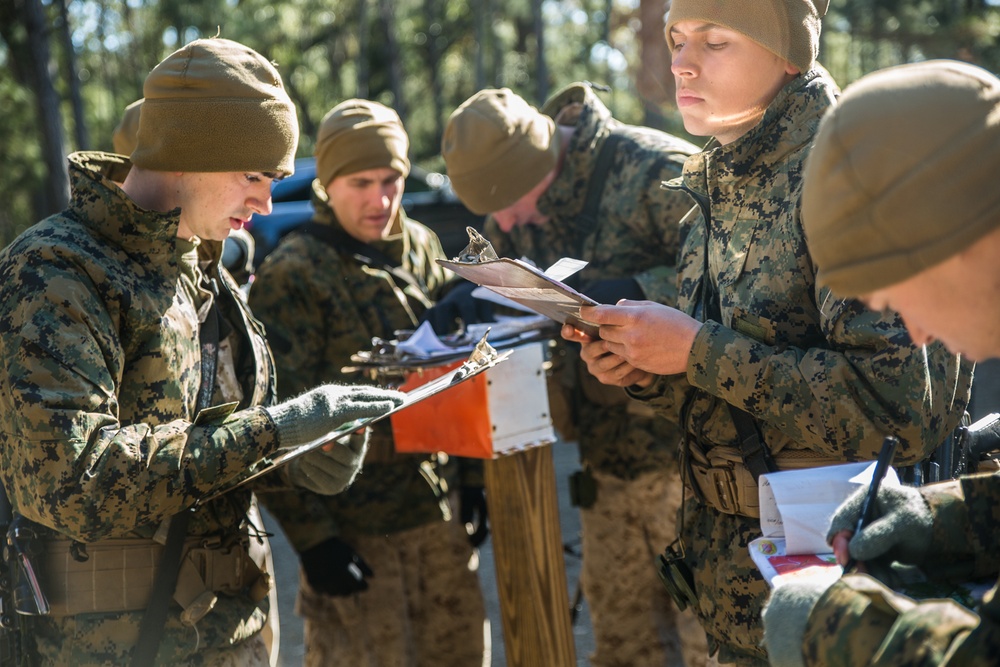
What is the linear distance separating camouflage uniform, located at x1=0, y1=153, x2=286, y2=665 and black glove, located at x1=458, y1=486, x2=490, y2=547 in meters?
1.57

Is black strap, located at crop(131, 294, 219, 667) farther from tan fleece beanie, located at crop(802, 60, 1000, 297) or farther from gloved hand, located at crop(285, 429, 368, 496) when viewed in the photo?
tan fleece beanie, located at crop(802, 60, 1000, 297)

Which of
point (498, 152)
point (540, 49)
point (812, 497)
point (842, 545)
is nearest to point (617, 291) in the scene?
point (498, 152)

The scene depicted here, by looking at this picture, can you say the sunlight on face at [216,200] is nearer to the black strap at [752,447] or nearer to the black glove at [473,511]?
the black strap at [752,447]

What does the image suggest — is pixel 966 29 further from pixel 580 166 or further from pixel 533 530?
pixel 533 530

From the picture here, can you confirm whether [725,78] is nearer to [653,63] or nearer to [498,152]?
[498,152]

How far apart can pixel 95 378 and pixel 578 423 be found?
2308 millimetres

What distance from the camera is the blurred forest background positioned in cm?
1065

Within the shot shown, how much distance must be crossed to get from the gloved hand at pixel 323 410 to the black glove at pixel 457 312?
1287mm

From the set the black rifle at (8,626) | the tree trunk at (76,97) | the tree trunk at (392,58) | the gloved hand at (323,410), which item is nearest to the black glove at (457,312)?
the gloved hand at (323,410)

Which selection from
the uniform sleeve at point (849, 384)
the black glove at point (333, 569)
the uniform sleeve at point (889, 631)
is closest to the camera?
the uniform sleeve at point (889, 631)

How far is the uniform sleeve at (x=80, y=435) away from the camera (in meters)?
2.15

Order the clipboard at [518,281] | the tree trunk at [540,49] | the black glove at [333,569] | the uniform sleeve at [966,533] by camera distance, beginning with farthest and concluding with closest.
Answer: the tree trunk at [540,49]
the black glove at [333,569]
the clipboard at [518,281]
the uniform sleeve at [966,533]

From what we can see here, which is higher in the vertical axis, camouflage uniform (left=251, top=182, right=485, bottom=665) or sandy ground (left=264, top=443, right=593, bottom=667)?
camouflage uniform (left=251, top=182, right=485, bottom=665)

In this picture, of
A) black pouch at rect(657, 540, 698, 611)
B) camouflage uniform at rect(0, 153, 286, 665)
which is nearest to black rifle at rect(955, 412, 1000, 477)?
black pouch at rect(657, 540, 698, 611)
